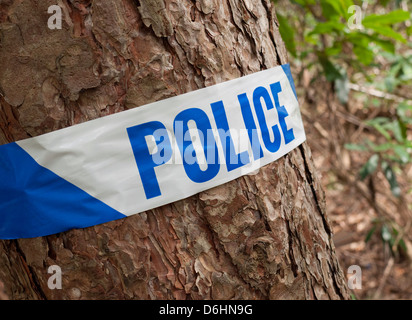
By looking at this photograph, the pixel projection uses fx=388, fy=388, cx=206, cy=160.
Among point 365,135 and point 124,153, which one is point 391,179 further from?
point 124,153

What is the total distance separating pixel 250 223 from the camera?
2.82 ft

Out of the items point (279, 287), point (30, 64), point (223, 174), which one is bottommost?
point (279, 287)

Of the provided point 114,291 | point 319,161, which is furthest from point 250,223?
point 319,161

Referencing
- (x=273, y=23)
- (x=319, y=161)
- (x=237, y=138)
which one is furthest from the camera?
(x=319, y=161)

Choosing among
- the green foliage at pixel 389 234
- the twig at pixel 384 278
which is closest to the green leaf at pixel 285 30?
the green foliage at pixel 389 234

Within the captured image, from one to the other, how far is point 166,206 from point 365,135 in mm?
2853

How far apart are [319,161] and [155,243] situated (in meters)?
2.91

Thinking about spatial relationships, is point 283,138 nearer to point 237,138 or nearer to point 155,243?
point 237,138

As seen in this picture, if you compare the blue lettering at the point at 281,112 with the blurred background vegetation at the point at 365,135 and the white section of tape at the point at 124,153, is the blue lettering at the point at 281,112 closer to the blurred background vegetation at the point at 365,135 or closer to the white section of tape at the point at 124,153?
the white section of tape at the point at 124,153

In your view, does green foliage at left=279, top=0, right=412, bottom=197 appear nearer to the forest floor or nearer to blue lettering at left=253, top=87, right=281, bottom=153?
the forest floor

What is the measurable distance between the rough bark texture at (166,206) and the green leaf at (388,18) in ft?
1.99

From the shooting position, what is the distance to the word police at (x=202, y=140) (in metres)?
0.78

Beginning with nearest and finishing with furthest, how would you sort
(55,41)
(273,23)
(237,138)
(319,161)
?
1. (55,41)
2. (237,138)
3. (273,23)
4. (319,161)

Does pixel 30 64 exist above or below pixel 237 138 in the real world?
above
